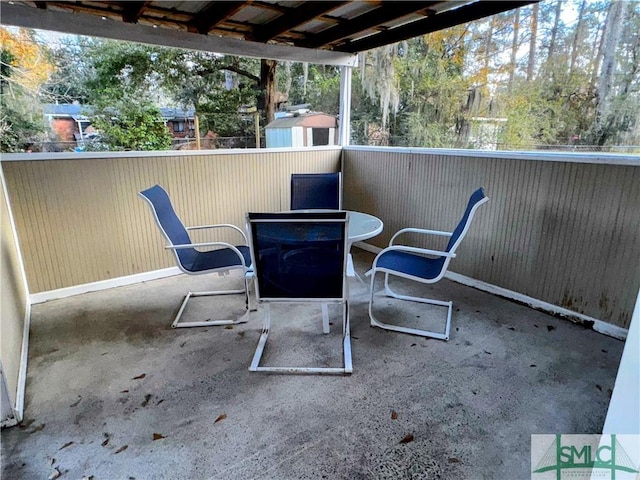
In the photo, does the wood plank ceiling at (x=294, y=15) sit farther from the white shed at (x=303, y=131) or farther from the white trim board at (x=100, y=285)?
the white trim board at (x=100, y=285)

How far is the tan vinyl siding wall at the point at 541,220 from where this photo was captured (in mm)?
2459

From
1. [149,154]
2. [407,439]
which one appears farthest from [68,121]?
[407,439]

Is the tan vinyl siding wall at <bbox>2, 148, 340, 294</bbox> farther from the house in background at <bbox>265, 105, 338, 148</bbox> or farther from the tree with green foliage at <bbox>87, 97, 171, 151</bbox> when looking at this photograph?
the house in background at <bbox>265, 105, 338, 148</bbox>

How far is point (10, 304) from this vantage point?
225 cm

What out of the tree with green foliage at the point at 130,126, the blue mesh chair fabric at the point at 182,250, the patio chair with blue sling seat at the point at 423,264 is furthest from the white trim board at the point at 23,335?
the patio chair with blue sling seat at the point at 423,264

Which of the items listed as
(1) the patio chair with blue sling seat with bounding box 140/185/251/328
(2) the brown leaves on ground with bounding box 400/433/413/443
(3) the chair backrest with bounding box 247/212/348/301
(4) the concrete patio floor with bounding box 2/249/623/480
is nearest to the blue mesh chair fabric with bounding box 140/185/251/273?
(1) the patio chair with blue sling seat with bounding box 140/185/251/328

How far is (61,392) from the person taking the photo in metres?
2.00

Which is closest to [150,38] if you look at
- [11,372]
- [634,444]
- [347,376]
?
[11,372]

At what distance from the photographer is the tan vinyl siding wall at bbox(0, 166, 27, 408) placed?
187cm

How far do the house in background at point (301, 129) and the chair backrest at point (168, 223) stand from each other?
164 centimetres

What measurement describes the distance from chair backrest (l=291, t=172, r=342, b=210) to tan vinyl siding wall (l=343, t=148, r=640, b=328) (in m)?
0.85

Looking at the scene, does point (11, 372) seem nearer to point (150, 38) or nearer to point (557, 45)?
point (150, 38)

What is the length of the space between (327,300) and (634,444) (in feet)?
4.70
